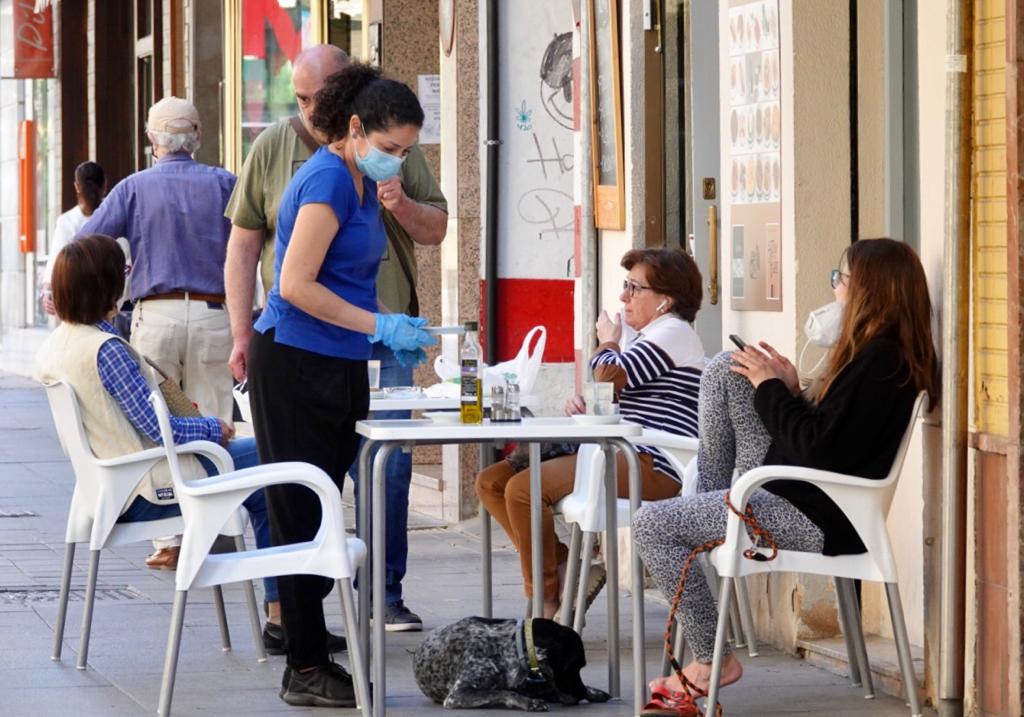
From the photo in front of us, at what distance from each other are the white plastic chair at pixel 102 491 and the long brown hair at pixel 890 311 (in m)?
2.02

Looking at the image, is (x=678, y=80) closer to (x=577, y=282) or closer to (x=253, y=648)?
(x=577, y=282)

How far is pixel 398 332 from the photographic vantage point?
6000 mm

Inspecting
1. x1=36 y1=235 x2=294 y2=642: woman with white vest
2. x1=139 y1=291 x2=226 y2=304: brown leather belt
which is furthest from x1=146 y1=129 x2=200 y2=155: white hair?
x1=36 y1=235 x2=294 y2=642: woman with white vest

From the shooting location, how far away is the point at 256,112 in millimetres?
15250

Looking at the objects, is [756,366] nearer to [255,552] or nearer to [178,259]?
[255,552]

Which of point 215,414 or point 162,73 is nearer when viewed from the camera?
point 215,414

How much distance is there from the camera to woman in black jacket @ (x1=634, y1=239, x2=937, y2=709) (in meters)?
5.79

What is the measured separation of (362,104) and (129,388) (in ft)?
4.34

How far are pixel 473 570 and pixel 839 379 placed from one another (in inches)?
134

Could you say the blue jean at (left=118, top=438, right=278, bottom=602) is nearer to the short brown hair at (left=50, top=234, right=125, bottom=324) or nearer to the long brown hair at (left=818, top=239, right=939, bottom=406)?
the short brown hair at (left=50, top=234, right=125, bottom=324)

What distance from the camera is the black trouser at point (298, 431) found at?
604 centimetres

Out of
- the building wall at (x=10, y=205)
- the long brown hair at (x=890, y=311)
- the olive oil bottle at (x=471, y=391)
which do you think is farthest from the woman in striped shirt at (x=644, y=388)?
the building wall at (x=10, y=205)

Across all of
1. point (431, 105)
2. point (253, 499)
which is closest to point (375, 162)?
point (253, 499)

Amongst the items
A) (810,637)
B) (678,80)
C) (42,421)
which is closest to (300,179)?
(810,637)
